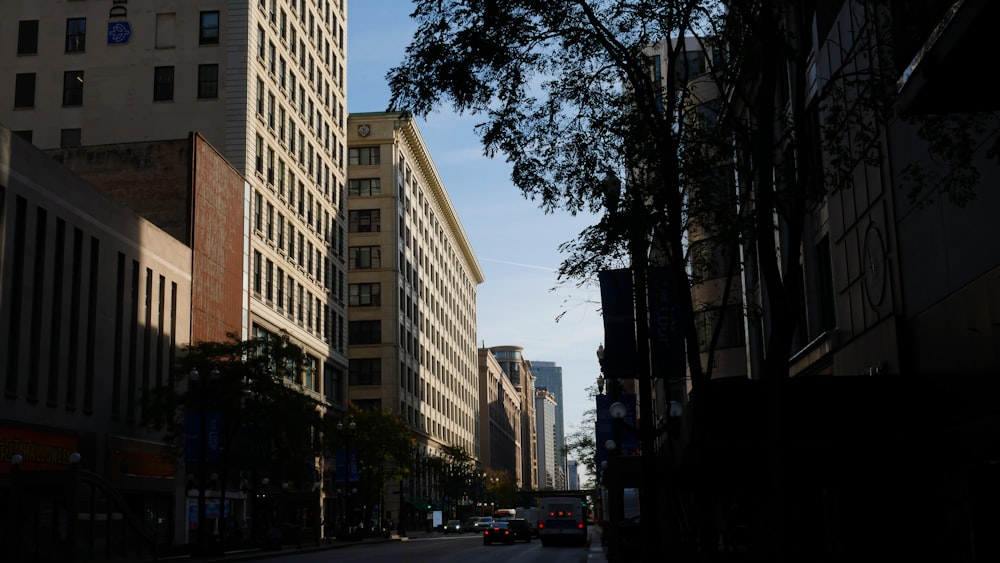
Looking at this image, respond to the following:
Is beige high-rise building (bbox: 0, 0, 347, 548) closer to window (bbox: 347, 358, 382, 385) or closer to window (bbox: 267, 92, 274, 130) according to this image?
window (bbox: 267, 92, 274, 130)

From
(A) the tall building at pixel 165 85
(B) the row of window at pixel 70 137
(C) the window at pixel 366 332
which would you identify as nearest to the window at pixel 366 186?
(C) the window at pixel 366 332

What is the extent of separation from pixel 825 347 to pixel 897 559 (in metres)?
6.87

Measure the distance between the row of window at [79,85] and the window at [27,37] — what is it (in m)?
1.48

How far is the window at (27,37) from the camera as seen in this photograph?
6334 centimetres

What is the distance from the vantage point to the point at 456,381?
14900cm

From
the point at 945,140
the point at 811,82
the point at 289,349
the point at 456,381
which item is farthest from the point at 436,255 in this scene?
the point at 945,140

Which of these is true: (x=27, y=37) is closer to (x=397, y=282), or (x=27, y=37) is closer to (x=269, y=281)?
(x=269, y=281)

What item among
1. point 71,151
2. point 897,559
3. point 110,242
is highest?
point 71,151

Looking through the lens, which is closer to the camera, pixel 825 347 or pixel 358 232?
pixel 825 347

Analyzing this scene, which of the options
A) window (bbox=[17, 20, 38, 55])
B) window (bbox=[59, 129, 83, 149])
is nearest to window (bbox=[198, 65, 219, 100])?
window (bbox=[59, 129, 83, 149])

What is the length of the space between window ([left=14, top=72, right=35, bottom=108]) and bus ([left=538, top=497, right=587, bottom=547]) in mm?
39890

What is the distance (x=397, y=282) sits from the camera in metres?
108

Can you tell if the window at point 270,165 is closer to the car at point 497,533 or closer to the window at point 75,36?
the window at point 75,36

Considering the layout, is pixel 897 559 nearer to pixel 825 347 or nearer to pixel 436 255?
pixel 825 347
